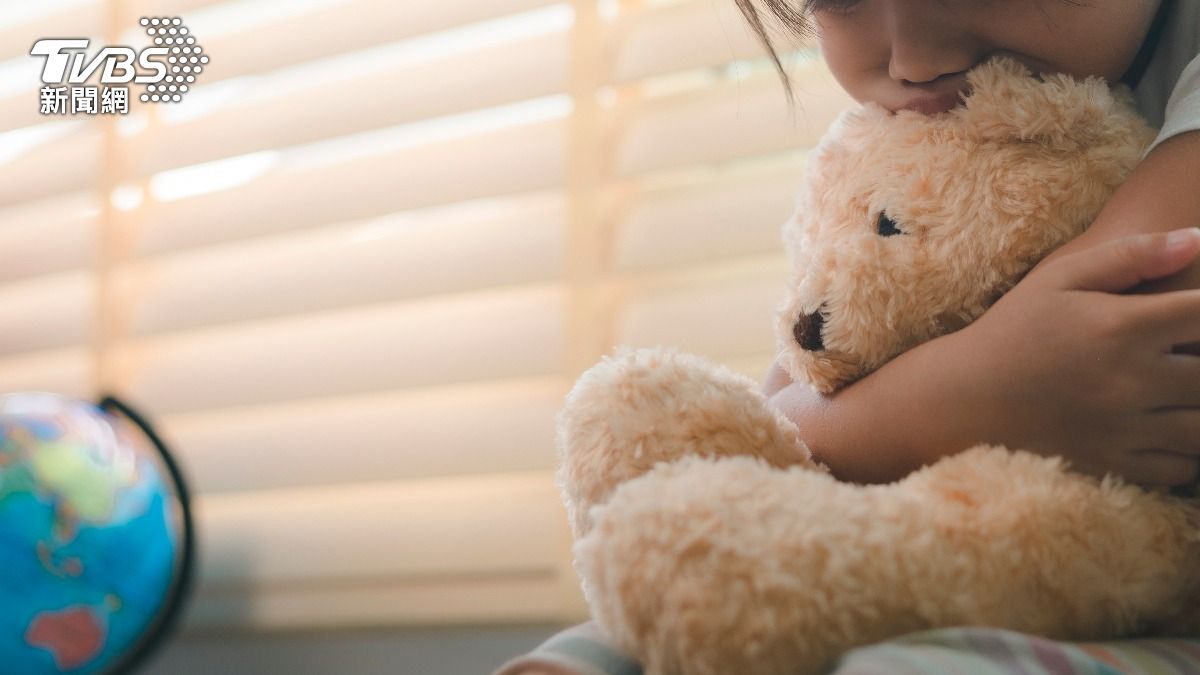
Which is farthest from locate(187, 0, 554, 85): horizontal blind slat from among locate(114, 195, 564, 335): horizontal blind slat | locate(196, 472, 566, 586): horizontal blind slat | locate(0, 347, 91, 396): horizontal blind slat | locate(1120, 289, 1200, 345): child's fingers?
locate(1120, 289, 1200, 345): child's fingers

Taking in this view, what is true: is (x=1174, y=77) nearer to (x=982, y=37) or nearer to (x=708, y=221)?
(x=982, y=37)

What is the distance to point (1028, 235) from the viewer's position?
0.46m

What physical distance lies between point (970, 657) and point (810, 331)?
0.64 ft

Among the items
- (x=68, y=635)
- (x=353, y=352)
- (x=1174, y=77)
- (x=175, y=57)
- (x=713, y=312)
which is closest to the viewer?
(x=1174, y=77)

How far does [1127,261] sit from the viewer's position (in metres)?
0.42

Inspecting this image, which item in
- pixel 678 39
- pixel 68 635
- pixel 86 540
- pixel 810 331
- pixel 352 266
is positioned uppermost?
pixel 678 39

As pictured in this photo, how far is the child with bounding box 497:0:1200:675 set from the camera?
1.38 feet

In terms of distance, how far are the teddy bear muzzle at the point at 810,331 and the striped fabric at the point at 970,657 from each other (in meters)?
0.17

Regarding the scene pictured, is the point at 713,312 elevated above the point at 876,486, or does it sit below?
below

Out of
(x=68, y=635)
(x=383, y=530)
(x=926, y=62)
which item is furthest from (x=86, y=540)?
(x=926, y=62)

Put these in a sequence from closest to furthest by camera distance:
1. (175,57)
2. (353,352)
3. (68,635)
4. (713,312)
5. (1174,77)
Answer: (1174,77) → (713,312) → (68,635) → (353,352) → (175,57)

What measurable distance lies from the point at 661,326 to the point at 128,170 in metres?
0.93

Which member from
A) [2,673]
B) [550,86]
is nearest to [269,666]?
[2,673]

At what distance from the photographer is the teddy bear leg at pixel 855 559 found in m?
0.35
